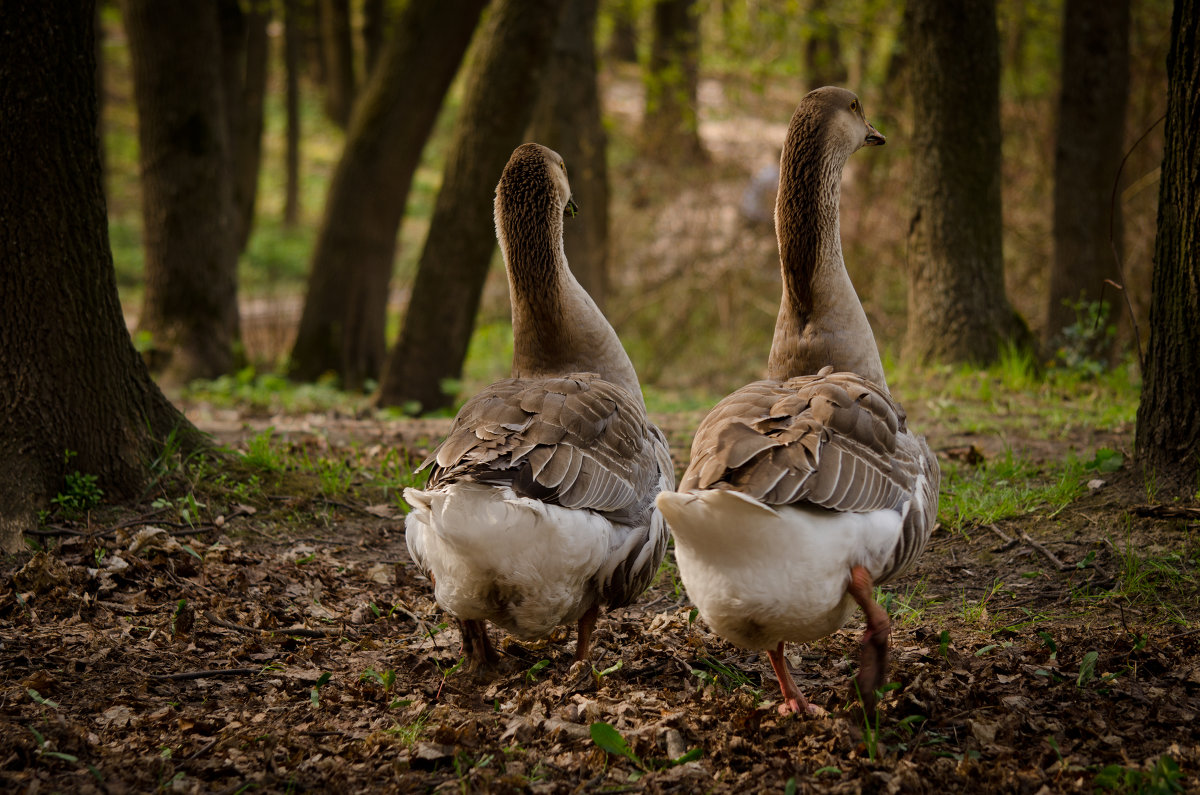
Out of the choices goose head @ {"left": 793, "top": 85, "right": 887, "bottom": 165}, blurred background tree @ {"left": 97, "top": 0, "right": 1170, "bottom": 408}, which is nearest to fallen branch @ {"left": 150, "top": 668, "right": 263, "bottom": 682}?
goose head @ {"left": 793, "top": 85, "right": 887, "bottom": 165}

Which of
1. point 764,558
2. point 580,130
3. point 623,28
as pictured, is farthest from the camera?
point 623,28

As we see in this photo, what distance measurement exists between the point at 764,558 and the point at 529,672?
149 centimetres

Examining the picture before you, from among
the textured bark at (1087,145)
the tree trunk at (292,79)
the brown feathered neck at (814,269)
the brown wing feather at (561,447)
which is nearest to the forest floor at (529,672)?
the brown wing feather at (561,447)

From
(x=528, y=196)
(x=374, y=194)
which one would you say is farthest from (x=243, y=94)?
(x=528, y=196)

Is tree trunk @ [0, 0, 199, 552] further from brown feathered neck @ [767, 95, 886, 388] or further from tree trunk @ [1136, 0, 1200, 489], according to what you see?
tree trunk @ [1136, 0, 1200, 489]

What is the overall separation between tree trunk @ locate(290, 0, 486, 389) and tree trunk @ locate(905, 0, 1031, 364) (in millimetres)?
4946

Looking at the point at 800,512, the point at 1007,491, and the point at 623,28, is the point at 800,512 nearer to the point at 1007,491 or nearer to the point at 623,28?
the point at 1007,491

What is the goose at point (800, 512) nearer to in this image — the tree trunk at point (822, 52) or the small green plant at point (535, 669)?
the small green plant at point (535, 669)

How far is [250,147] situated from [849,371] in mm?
14852

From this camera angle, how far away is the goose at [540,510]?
336 centimetres

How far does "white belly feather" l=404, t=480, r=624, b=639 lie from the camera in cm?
332

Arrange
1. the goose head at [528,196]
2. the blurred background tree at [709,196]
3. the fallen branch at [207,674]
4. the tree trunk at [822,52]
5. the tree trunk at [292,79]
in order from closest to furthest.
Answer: the fallen branch at [207,674], the goose head at [528,196], the blurred background tree at [709,196], the tree trunk at [822,52], the tree trunk at [292,79]

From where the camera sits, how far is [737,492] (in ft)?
9.46

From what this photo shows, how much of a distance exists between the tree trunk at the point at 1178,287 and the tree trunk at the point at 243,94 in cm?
953
